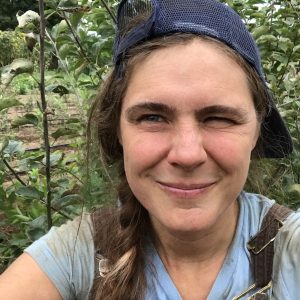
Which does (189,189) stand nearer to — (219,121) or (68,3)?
(219,121)

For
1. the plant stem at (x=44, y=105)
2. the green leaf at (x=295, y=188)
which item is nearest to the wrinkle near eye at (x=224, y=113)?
the plant stem at (x=44, y=105)

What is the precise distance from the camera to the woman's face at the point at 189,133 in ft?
4.17

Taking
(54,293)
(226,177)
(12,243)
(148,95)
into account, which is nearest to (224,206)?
(226,177)

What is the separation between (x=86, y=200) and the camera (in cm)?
189

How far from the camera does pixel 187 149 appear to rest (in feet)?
4.10

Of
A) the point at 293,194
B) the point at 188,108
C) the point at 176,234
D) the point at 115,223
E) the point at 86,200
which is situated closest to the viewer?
the point at 188,108

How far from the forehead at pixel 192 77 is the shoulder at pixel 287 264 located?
1.12 ft

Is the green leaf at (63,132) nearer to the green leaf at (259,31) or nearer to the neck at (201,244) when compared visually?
the neck at (201,244)

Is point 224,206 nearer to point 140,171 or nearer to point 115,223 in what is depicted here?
point 140,171

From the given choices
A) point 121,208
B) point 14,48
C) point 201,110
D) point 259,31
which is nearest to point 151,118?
point 201,110

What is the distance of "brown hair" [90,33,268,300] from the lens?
4.52 ft

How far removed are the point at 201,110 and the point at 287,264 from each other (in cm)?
44

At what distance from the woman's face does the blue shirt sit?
163mm

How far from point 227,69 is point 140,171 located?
320 mm
